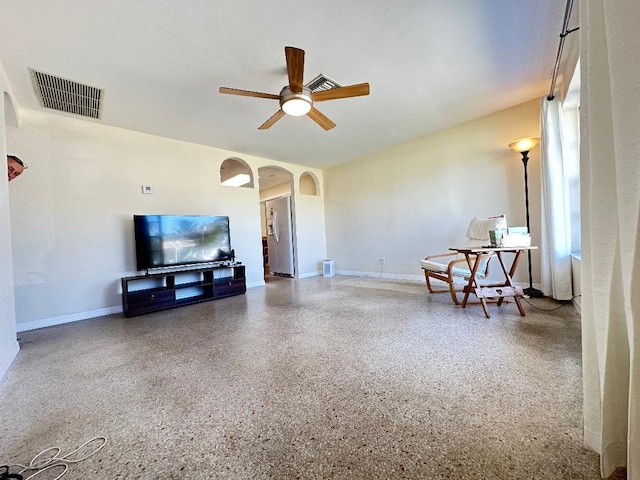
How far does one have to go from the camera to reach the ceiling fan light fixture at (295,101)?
7.89 ft

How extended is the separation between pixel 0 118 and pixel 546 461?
3908 millimetres

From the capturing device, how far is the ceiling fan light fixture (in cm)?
241

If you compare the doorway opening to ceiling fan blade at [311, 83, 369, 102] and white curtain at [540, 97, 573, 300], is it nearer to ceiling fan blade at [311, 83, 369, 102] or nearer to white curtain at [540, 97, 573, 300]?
ceiling fan blade at [311, 83, 369, 102]

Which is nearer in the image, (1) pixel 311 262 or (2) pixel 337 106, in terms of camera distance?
(2) pixel 337 106

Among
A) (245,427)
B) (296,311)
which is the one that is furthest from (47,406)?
(296,311)

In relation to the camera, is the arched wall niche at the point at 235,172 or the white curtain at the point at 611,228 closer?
the white curtain at the point at 611,228

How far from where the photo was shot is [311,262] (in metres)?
6.12

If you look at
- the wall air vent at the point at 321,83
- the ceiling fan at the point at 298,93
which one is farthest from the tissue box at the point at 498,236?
the wall air vent at the point at 321,83

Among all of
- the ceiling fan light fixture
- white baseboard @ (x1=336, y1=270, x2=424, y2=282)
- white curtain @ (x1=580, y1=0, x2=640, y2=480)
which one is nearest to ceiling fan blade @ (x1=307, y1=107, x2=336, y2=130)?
the ceiling fan light fixture

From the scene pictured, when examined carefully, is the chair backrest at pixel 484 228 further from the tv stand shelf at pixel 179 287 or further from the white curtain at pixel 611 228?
the tv stand shelf at pixel 179 287

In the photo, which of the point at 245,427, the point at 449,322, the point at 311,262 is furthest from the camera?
the point at 311,262

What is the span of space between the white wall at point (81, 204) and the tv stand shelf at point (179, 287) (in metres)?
0.38

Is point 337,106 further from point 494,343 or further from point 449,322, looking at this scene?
point 494,343

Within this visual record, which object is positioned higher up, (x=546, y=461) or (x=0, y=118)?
(x=0, y=118)
